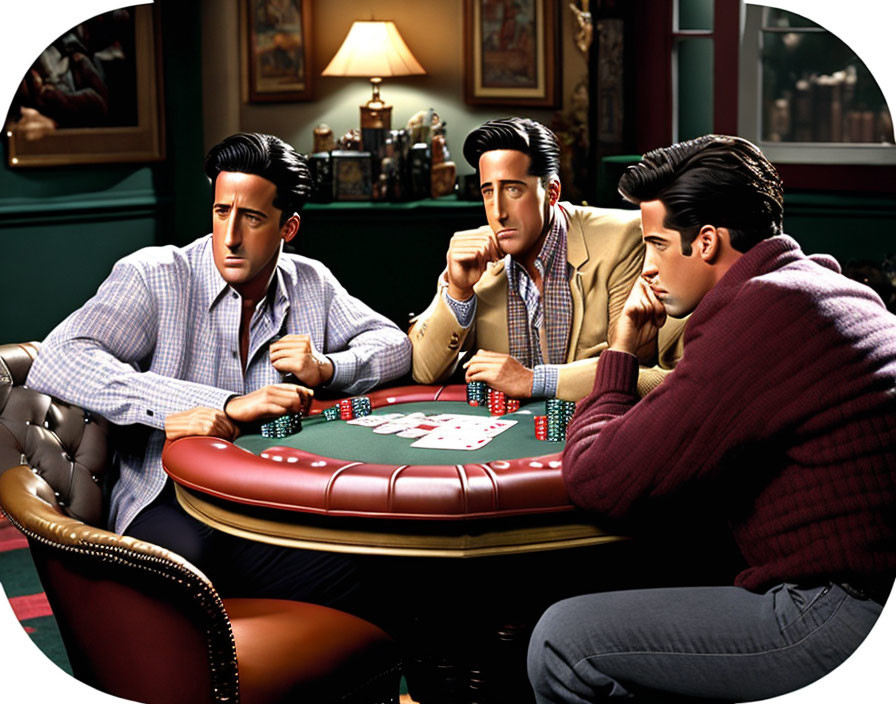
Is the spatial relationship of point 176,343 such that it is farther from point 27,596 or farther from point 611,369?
point 27,596

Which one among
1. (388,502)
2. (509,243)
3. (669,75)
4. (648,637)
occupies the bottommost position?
(648,637)

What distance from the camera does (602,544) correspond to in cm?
226

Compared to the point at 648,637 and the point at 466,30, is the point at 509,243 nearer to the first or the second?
the point at 648,637

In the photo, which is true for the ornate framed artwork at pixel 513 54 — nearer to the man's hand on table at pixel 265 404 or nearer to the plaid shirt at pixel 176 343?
the plaid shirt at pixel 176 343

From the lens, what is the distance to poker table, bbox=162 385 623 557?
220 cm

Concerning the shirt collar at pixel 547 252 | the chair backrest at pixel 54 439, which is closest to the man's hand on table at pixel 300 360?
the chair backrest at pixel 54 439

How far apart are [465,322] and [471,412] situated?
32 cm

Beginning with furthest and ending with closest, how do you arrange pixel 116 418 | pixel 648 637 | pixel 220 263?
1. pixel 220 263
2. pixel 116 418
3. pixel 648 637

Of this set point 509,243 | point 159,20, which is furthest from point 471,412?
point 159,20

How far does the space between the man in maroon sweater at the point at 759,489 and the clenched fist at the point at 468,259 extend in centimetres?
95

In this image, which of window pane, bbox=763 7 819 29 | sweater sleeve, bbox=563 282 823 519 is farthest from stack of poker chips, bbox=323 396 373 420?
window pane, bbox=763 7 819 29

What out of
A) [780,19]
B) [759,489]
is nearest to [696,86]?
[780,19]

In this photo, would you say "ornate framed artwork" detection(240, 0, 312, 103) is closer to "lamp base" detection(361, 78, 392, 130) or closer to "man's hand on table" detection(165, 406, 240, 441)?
"lamp base" detection(361, 78, 392, 130)

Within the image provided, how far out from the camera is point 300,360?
117 inches
